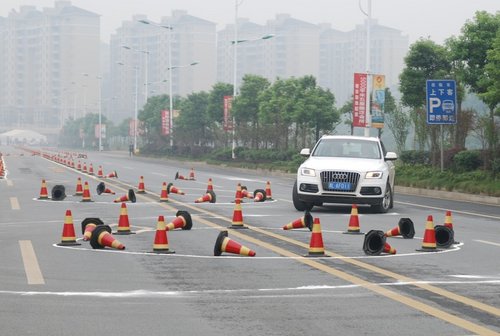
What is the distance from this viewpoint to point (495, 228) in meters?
19.3

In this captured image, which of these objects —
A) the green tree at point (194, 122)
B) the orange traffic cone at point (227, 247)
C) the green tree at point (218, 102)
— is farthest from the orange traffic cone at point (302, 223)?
the green tree at point (194, 122)

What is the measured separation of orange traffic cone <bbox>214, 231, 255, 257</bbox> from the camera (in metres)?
13.2

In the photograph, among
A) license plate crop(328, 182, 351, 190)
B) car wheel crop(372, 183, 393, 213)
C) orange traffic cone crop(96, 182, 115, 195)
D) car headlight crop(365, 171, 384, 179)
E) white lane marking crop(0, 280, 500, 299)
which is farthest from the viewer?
orange traffic cone crop(96, 182, 115, 195)

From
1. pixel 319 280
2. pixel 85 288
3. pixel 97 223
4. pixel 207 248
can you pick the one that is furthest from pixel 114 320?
pixel 97 223

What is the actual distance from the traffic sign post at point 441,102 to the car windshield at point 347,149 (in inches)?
446

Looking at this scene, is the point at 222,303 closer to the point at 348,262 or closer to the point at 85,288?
the point at 85,288

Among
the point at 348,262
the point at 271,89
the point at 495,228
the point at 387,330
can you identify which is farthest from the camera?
the point at 271,89

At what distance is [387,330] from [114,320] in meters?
2.13

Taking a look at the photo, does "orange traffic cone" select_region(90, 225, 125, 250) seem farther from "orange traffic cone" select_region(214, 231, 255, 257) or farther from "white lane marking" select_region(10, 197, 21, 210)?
"white lane marking" select_region(10, 197, 21, 210)

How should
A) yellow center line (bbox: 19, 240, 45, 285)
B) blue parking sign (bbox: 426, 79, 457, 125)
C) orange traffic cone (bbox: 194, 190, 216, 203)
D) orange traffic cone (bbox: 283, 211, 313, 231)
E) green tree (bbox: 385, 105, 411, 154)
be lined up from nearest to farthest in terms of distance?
yellow center line (bbox: 19, 240, 45, 285) → orange traffic cone (bbox: 283, 211, 313, 231) → orange traffic cone (bbox: 194, 190, 216, 203) → blue parking sign (bbox: 426, 79, 457, 125) → green tree (bbox: 385, 105, 411, 154)

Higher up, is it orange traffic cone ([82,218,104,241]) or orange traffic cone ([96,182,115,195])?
orange traffic cone ([82,218,104,241])

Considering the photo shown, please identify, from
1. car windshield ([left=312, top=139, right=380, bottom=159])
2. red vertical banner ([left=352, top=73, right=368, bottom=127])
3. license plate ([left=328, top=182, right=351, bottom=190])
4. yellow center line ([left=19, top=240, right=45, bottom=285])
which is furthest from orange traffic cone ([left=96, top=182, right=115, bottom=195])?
red vertical banner ([left=352, top=73, right=368, bottom=127])

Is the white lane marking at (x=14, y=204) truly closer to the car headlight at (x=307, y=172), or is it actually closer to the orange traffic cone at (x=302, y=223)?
the car headlight at (x=307, y=172)

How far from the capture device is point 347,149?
23.3 meters
